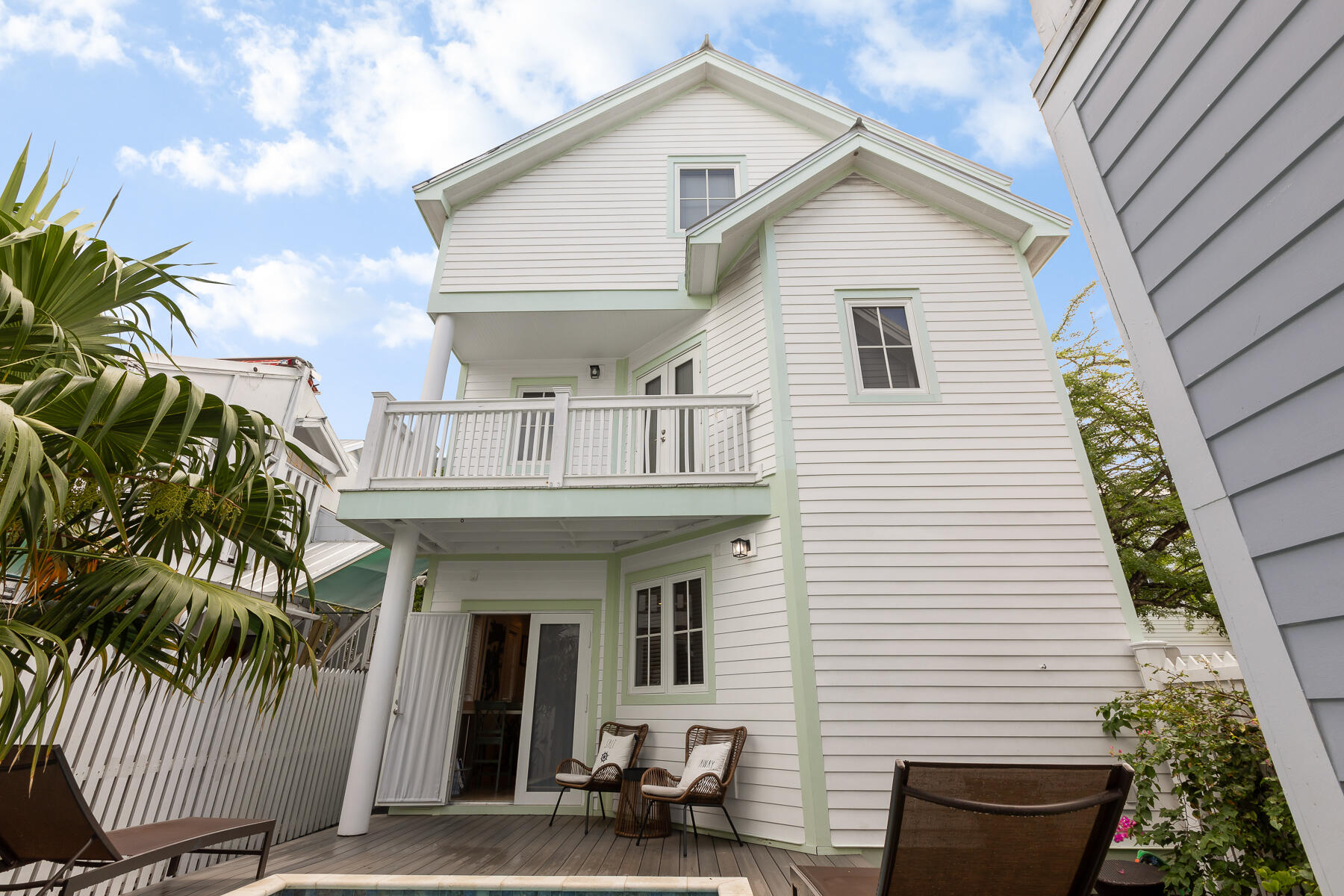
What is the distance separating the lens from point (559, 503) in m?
6.12

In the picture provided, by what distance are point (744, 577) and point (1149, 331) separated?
453cm

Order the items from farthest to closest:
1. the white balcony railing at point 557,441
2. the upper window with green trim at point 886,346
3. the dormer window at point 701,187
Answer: the dormer window at point 701,187 < the upper window with green trim at point 886,346 < the white balcony railing at point 557,441

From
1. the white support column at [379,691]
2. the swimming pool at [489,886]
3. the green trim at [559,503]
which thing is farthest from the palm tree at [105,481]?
the white support column at [379,691]

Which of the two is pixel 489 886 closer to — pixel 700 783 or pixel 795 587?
pixel 700 783

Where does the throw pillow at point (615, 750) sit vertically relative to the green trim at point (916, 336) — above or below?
below

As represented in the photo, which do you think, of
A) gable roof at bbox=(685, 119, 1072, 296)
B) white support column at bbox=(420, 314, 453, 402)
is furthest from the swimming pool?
gable roof at bbox=(685, 119, 1072, 296)

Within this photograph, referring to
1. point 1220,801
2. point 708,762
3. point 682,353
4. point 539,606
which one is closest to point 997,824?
point 1220,801

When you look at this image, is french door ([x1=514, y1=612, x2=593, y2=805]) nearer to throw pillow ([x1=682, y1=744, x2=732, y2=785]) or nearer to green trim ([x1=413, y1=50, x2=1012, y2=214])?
throw pillow ([x1=682, y1=744, x2=732, y2=785])

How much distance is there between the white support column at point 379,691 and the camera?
5715mm

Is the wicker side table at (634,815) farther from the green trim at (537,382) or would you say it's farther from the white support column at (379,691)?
the green trim at (537,382)

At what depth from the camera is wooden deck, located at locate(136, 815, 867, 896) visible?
14.5 feet

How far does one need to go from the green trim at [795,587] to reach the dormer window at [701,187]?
2047 millimetres

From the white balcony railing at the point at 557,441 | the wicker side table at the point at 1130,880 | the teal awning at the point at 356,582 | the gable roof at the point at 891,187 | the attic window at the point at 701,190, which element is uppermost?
the attic window at the point at 701,190

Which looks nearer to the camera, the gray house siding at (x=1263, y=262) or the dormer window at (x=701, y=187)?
the gray house siding at (x=1263, y=262)
